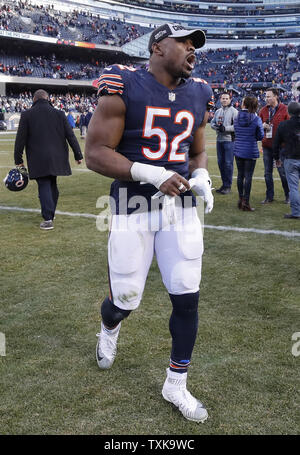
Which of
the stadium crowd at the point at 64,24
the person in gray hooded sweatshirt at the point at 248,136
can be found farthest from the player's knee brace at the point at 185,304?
the stadium crowd at the point at 64,24

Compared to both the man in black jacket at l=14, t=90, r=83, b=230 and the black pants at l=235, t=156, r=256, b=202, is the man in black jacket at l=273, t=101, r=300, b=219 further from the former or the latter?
the man in black jacket at l=14, t=90, r=83, b=230

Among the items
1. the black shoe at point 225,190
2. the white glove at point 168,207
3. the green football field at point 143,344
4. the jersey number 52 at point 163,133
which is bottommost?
the green football field at point 143,344

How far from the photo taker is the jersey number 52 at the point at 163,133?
89.1 inches

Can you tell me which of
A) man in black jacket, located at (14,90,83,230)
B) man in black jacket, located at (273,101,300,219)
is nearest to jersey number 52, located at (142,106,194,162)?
man in black jacket, located at (14,90,83,230)

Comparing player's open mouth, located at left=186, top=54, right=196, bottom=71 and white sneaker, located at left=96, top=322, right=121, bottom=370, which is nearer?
player's open mouth, located at left=186, top=54, right=196, bottom=71

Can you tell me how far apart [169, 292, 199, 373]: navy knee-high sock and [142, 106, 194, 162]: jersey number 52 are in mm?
787

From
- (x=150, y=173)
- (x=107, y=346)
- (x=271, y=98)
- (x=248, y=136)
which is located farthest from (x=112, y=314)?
(x=271, y=98)

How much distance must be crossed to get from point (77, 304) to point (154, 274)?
3.41ft

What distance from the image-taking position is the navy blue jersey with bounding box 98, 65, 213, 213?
2.21 meters

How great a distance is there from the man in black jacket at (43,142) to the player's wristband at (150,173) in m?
4.02

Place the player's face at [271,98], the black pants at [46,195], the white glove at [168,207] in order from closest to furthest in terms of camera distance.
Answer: the white glove at [168,207]
the black pants at [46,195]
the player's face at [271,98]

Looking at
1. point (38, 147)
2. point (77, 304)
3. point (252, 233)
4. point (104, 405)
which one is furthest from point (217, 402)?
point (38, 147)

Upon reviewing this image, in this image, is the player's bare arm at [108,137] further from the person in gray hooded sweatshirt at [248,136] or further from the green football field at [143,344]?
the person in gray hooded sweatshirt at [248,136]
